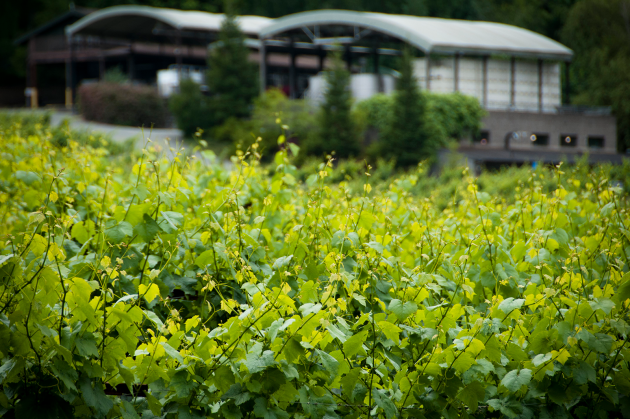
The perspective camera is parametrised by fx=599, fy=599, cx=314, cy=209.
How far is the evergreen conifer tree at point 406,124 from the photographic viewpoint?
19.5m

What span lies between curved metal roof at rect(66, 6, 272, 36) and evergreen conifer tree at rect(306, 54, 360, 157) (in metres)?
8.51

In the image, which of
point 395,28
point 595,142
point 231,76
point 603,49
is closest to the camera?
point 395,28

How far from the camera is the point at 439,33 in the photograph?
23234 mm

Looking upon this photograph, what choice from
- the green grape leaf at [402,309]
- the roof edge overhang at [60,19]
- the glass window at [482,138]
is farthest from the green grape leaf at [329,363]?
the roof edge overhang at [60,19]

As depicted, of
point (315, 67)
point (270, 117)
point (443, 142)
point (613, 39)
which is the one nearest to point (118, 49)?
point (315, 67)

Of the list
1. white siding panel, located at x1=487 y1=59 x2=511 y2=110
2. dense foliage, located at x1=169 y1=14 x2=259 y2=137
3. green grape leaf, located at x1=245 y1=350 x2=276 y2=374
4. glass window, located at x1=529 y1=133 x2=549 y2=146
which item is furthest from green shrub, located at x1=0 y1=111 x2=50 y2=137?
glass window, located at x1=529 y1=133 x2=549 y2=146

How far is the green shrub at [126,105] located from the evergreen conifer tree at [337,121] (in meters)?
10.3

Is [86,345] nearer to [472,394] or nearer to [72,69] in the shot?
[472,394]

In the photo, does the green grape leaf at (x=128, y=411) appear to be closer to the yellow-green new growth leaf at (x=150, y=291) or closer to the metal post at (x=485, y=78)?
the yellow-green new growth leaf at (x=150, y=291)

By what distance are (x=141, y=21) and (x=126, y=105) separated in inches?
220

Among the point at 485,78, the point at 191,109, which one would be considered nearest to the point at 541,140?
the point at 485,78

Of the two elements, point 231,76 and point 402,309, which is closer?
point 402,309

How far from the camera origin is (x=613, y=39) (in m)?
33.4

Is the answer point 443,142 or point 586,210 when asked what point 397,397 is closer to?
point 586,210
